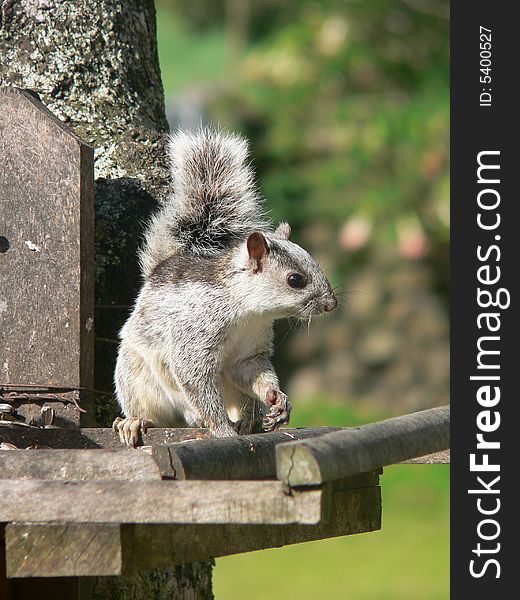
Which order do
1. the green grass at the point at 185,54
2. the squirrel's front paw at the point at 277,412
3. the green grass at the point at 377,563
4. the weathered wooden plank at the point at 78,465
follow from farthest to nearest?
the green grass at the point at 185,54 → the green grass at the point at 377,563 → the squirrel's front paw at the point at 277,412 → the weathered wooden plank at the point at 78,465

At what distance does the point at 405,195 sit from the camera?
8133 millimetres

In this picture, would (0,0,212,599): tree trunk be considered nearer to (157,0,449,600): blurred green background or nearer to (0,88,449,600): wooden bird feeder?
(0,88,449,600): wooden bird feeder

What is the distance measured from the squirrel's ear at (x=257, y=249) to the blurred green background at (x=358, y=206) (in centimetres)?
328

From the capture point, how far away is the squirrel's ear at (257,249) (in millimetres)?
2727

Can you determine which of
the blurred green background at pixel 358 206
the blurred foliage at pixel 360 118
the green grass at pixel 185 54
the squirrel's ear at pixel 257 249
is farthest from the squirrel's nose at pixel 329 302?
the green grass at pixel 185 54

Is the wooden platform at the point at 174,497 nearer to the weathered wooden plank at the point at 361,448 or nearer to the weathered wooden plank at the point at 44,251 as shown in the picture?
the weathered wooden plank at the point at 361,448

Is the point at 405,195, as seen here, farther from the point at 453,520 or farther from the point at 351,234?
the point at 453,520

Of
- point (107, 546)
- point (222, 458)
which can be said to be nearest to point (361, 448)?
point (222, 458)

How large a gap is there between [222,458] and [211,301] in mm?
753

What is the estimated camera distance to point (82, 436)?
2582 millimetres

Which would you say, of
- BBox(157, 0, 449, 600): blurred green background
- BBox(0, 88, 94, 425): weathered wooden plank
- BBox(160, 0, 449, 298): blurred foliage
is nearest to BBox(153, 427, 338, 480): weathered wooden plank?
BBox(0, 88, 94, 425): weathered wooden plank

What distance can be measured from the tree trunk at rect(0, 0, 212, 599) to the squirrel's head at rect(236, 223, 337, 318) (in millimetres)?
412

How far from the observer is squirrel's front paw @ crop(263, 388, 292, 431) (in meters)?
2.69

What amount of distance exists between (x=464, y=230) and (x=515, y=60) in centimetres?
115
